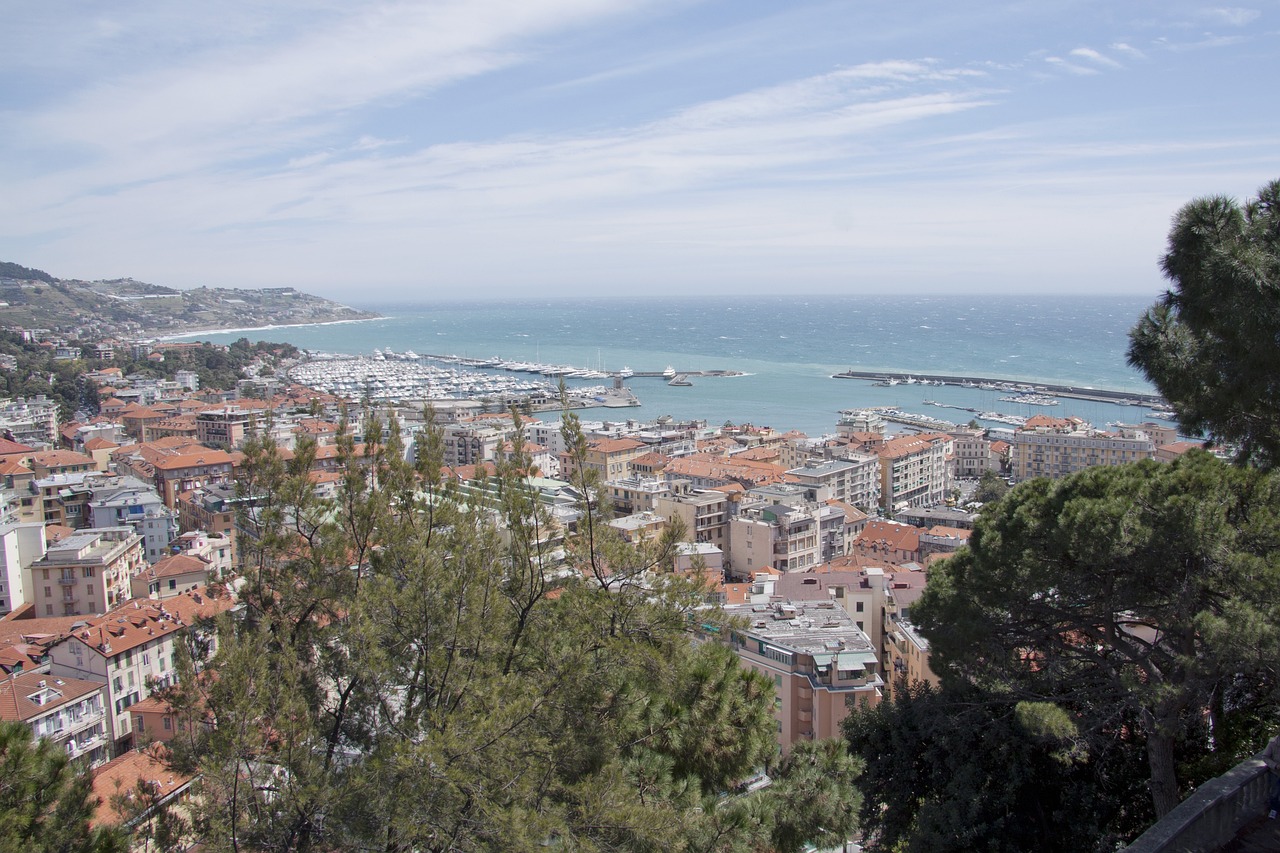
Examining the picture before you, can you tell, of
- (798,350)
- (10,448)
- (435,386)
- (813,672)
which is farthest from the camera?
(798,350)

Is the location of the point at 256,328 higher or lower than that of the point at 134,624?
higher

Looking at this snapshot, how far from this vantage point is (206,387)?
151 ft

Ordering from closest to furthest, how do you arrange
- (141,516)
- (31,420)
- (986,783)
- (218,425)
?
(986,783)
(141,516)
(31,420)
(218,425)

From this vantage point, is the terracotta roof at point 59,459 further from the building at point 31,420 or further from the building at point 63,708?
the building at point 63,708

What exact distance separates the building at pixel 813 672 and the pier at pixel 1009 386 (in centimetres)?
3901

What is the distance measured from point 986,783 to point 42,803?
474cm

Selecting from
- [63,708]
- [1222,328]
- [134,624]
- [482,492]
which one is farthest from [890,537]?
[482,492]

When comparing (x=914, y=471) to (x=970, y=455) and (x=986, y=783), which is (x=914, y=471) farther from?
(x=986, y=783)

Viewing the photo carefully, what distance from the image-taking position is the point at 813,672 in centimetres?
934

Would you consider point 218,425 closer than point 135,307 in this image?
Yes

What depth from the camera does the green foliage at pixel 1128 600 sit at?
4.71 meters

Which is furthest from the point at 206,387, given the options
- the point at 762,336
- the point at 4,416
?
the point at 762,336

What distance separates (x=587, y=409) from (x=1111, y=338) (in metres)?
61.1

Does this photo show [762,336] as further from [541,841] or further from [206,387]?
[541,841]
